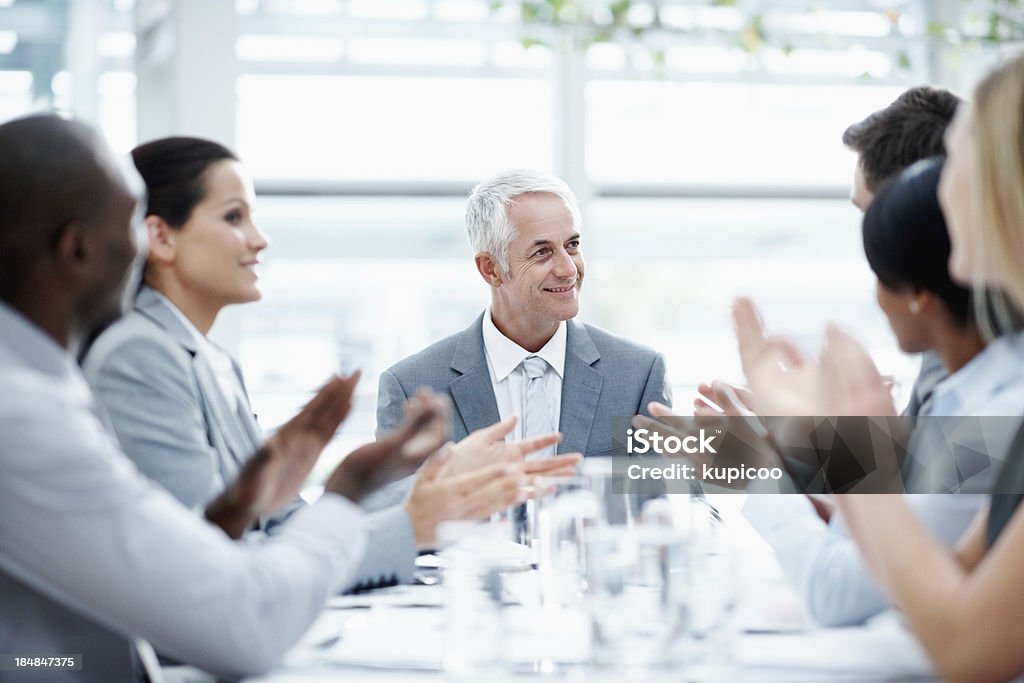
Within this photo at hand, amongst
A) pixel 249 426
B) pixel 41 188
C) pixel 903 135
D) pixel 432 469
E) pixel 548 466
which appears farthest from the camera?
pixel 903 135

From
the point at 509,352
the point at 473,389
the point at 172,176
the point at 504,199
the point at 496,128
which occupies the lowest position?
the point at 473,389

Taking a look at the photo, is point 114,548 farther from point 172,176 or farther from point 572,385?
point 572,385

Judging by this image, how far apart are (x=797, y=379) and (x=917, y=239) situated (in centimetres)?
30

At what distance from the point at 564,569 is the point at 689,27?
3.43 meters

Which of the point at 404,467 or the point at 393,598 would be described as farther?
the point at 393,598

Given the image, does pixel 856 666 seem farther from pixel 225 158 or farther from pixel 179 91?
pixel 179 91

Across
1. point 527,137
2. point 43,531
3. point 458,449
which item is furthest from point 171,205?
point 527,137

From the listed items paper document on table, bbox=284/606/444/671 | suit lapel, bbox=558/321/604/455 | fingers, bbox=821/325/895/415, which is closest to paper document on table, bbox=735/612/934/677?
fingers, bbox=821/325/895/415

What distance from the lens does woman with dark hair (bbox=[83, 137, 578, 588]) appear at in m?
1.61

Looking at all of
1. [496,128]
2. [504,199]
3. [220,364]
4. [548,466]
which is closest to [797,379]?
[548,466]

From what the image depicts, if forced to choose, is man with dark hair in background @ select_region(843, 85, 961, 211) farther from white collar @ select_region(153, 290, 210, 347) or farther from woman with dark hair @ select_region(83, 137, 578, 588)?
white collar @ select_region(153, 290, 210, 347)

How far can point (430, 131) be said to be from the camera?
14.3 feet

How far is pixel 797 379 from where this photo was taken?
1.32m

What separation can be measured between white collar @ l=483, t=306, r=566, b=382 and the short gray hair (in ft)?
0.72
